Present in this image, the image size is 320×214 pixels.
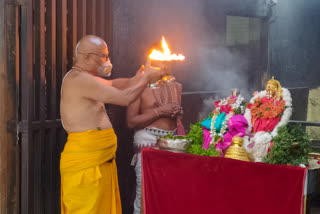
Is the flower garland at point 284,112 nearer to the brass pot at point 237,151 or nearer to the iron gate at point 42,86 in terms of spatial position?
the brass pot at point 237,151

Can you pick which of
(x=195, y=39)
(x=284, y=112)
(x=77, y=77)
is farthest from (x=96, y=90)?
(x=195, y=39)

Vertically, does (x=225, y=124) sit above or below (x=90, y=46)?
below

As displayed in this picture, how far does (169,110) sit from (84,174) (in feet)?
5.12

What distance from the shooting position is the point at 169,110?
4891 mm

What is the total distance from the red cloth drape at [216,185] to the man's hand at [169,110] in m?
0.87

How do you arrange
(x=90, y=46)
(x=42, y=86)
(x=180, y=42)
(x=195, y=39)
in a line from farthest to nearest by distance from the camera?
(x=195, y=39)
(x=180, y=42)
(x=42, y=86)
(x=90, y=46)

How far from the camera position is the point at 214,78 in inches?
278

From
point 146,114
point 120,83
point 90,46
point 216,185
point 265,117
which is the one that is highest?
point 90,46

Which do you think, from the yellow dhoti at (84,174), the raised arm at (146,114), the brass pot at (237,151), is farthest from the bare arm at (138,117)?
the brass pot at (237,151)

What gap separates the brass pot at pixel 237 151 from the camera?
11.9 feet

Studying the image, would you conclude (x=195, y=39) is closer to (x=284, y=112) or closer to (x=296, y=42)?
(x=296, y=42)

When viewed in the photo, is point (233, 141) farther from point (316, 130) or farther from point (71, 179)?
point (316, 130)

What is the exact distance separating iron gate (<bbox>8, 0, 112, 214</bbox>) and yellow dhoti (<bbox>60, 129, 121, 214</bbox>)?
0.33 metres

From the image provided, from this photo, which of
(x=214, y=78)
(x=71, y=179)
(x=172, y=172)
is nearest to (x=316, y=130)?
(x=214, y=78)
